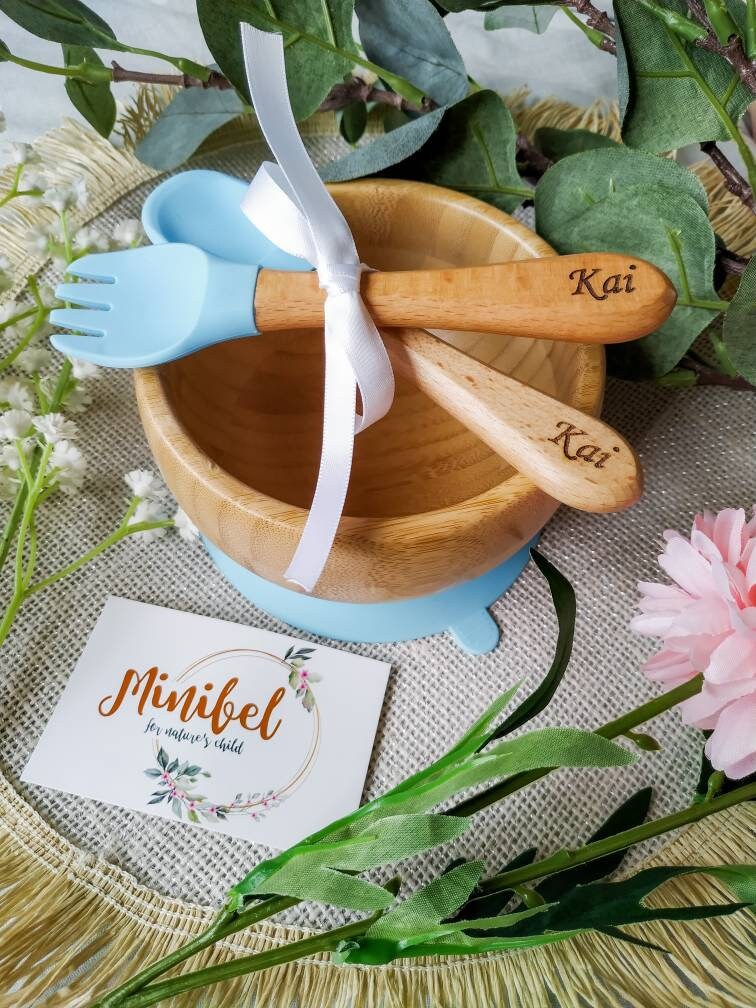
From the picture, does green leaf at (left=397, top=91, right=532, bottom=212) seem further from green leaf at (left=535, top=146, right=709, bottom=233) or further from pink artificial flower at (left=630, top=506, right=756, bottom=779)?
pink artificial flower at (left=630, top=506, right=756, bottom=779)

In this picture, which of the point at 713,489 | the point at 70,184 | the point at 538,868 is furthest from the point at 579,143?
the point at 538,868

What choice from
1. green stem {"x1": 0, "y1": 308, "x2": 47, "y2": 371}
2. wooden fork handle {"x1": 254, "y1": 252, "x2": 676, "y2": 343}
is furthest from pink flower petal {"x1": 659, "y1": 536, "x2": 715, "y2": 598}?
green stem {"x1": 0, "y1": 308, "x2": 47, "y2": 371}

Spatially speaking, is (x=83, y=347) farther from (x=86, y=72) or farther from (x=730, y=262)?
(x=730, y=262)

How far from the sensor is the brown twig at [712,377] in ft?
1.97

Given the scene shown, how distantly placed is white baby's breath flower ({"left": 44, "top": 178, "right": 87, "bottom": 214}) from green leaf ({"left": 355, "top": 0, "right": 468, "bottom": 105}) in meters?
0.22

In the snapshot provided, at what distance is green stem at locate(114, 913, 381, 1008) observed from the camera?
0.39 m

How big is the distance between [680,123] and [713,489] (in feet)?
0.74

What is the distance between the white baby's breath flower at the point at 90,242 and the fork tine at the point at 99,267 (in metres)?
0.14

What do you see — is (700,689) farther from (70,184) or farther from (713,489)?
(70,184)

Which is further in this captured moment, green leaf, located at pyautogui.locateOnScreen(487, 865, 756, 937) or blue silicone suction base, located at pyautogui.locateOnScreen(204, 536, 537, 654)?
blue silicone suction base, located at pyautogui.locateOnScreen(204, 536, 537, 654)

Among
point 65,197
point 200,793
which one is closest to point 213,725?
point 200,793

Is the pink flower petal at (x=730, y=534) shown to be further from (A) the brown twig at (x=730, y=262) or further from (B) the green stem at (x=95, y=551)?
(B) the green stem at (x=95, y=551)

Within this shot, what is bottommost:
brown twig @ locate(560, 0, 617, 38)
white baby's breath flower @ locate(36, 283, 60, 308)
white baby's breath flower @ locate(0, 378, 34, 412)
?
white baby's breath flower @ locate(0, 378, 34, 412)

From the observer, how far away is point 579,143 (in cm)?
66
